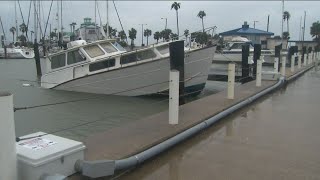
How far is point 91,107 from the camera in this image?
1797 cm

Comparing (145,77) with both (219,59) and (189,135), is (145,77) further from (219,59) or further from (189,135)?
(219,59)

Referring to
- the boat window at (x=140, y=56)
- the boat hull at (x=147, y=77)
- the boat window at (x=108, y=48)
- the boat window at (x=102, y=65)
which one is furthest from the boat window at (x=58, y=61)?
the boat window at (x=140, y=56)

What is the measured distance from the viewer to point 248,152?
624 centimetres

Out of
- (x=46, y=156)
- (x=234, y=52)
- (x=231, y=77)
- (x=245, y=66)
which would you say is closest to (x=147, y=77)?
(x=245, y=66)

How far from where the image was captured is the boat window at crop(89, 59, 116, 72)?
19.1m

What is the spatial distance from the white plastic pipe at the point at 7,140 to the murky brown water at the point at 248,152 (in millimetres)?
1399

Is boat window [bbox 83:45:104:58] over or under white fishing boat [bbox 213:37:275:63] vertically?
over

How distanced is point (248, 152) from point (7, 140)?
12.0ft

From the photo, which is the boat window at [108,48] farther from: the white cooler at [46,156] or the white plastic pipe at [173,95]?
the white cooler at [46,156]

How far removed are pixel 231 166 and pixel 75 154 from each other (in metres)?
2.15

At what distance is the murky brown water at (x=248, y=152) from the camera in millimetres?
5242

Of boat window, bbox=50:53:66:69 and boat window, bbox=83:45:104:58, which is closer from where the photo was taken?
boat window, bbox=83:45:104:58

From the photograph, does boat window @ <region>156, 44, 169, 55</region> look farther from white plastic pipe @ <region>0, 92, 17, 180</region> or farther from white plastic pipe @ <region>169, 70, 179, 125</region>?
white plastic pipe @ <region>0, 92, 17, 180</region>

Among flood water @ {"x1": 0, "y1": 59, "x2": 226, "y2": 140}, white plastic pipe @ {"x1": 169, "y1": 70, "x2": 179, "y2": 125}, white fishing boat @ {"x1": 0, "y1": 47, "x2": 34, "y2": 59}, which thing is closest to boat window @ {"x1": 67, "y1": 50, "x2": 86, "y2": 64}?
flood water @ {"x1": 0, "y1": 59, "x2": 226, "y2": 140}
